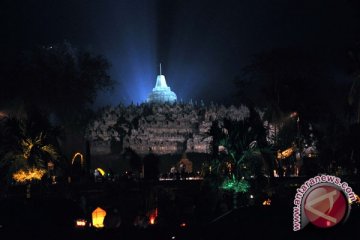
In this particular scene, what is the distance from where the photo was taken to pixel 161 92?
9069 centimetres

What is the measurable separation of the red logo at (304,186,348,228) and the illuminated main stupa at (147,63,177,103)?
76.0m

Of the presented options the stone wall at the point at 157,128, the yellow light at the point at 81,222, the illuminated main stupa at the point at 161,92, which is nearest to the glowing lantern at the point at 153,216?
the yellow light at the point at 81,222

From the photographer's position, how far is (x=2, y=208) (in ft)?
75.2

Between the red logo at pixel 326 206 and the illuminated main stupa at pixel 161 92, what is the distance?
76.0 metres

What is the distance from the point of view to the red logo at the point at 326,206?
36.4ft

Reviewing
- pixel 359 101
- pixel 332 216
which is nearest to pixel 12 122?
pixel 359 101

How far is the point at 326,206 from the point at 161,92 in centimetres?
7994

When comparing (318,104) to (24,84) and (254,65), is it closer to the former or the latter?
(254,65)

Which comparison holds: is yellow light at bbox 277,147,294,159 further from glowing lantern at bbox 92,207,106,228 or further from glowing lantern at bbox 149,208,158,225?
glowing lantern at bbox 92,207,106,228

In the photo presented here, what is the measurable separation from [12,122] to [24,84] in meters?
24.3

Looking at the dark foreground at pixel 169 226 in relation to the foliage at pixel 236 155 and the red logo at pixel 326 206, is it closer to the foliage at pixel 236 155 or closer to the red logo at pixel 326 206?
the red logo at pixel 326 206

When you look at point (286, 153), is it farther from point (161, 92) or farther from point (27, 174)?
point (161, 92)

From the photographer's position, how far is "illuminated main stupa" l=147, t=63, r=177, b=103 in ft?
291

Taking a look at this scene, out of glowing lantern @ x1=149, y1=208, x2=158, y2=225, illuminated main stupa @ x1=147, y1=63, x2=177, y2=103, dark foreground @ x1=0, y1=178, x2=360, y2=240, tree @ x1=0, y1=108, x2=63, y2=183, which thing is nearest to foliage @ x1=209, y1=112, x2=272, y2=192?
dark foreground @ x1=0, y1=178, x2=360, y2=240
